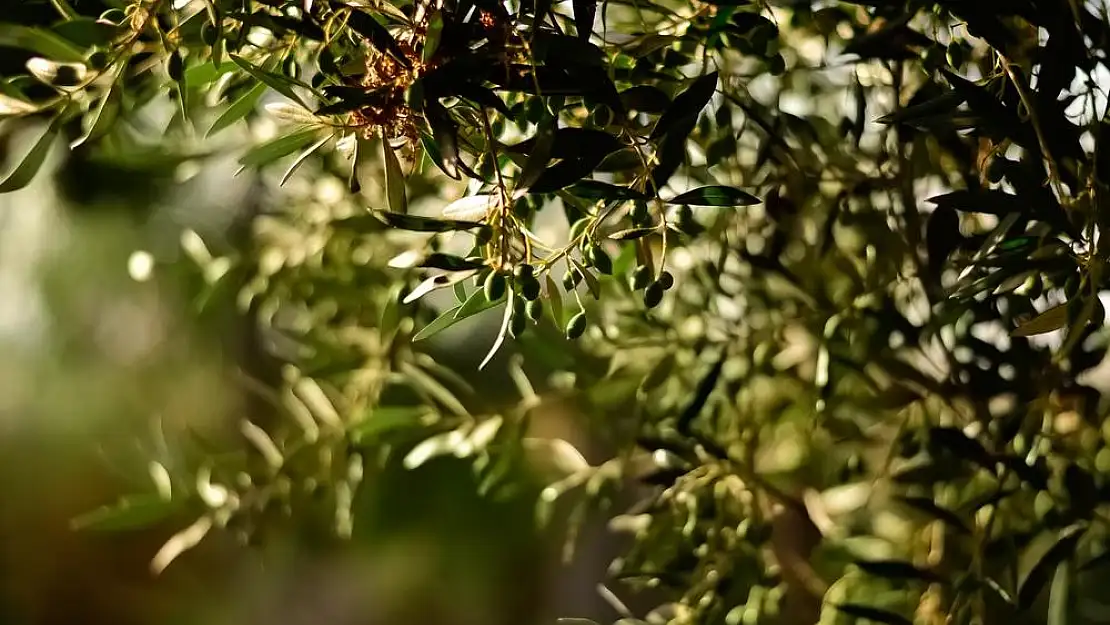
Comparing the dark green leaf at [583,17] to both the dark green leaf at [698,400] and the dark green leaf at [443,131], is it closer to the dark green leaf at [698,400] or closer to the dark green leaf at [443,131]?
the dark green leaf at [443,131]

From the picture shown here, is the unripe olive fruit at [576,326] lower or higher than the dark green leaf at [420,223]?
lower

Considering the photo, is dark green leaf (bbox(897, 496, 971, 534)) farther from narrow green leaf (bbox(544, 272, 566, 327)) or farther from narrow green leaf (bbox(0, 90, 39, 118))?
narrow green leaf (bbox(0, 90, 39, 118))

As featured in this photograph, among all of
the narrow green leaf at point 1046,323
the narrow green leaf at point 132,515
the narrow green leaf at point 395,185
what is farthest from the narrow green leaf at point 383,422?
the narrow green leaf at point 1046,323

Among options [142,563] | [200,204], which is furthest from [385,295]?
[142,563]

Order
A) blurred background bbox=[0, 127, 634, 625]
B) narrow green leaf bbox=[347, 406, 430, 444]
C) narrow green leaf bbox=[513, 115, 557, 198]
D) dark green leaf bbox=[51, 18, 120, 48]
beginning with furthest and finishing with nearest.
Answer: blurred background bbox=[0, 127, 634, 625] → narrow green leaf bbox=[347, 406, 430, 444] → dark green leaf bbox=[51, 18, 120, 48] → narrow green leaf bbox=[513, 115, 557, 198]

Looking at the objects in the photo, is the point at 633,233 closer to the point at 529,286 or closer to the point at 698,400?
the point at 529,286

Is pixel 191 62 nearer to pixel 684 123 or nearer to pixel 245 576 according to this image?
pixel 684 123

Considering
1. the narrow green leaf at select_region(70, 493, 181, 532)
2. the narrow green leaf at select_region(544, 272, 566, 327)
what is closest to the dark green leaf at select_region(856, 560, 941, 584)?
the narrow green leaf at select_region(544, 272, 566, 327)

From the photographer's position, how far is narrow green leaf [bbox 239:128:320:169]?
352 millimetres

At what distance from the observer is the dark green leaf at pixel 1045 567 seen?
1.40 ft

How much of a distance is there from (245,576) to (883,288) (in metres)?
0.84

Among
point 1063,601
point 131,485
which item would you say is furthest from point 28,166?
point 131,485

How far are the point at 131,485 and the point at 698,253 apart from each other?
0.72 metres

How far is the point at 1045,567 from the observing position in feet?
1.44
